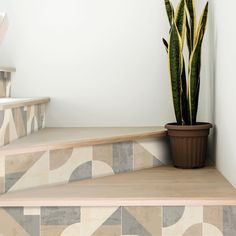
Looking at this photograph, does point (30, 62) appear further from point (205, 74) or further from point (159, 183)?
point (159, 183)

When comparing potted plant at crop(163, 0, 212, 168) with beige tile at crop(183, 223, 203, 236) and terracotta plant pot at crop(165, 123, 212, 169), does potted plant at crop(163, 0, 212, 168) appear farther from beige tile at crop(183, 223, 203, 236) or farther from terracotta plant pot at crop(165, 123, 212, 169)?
beige tile at crop(183, 223, 203, 236)

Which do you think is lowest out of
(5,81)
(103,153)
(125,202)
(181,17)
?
(125,202)

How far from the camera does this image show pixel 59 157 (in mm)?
1855

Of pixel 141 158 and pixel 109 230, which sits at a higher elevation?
pixel 141 158

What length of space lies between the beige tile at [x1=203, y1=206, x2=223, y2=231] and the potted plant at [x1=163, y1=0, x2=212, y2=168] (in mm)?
611

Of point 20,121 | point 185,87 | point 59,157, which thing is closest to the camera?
point 59,157

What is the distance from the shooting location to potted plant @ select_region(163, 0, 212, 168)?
6.85 ft

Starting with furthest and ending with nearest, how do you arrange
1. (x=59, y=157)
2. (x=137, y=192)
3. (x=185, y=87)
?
(x=185, y=87), (x=59, y=157), (x=137, y=192)

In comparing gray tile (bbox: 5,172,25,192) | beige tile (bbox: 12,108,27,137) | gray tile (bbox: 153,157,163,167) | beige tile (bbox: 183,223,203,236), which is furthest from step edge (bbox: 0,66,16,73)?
beige tile (bbox: 183,223,203,236)

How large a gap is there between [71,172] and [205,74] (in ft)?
3.42

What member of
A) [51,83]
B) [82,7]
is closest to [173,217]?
[51,83]

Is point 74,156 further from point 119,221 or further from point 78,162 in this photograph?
point 119,221

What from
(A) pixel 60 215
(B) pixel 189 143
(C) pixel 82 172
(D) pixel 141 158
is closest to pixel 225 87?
(B) pixel 189 143

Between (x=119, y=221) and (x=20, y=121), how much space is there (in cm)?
83
